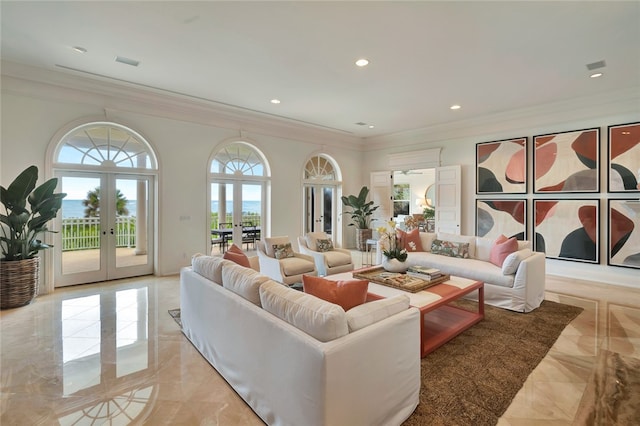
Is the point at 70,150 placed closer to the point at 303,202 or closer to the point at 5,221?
the point at 5,221

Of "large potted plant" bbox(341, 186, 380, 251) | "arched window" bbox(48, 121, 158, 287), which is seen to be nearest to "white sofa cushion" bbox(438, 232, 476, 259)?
"large potted plant" bbox(341, 186, 380, 251)

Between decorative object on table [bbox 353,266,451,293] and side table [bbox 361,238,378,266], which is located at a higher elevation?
decorative object on table [bbox 353,266,451,293]

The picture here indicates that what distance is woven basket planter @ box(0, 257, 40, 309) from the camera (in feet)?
12.6

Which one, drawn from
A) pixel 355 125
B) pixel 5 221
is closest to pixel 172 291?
pixel 5 221

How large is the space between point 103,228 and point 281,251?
3.12 m

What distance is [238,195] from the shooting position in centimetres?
666

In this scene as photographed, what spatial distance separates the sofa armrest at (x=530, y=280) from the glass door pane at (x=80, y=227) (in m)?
6.45

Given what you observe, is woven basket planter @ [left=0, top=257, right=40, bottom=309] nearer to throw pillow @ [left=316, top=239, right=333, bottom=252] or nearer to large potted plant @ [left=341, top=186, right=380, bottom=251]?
throw pillow @ [left=316, top=239, right=333, bottom=252]

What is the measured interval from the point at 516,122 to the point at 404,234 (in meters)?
3.36

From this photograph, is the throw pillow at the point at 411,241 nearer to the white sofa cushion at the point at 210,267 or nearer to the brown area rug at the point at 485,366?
the brown area rug at the point at 485,366

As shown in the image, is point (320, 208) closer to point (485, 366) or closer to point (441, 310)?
point (441, 310)

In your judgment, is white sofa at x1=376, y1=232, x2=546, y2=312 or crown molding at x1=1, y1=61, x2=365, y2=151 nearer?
white sofa at x1=376, y1=232, x2=546, y2=312

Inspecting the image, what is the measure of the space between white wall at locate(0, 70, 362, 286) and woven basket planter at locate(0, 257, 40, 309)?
4.07 ft

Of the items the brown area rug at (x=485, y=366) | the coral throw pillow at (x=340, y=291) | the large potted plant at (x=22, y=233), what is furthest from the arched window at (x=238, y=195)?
the brown area rug at (x=485, y=366)
